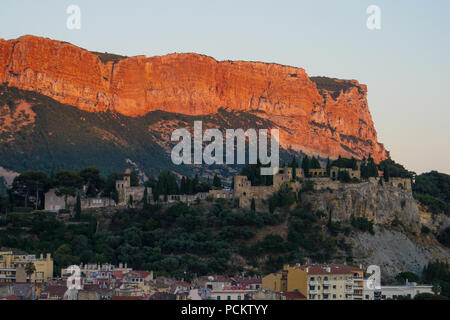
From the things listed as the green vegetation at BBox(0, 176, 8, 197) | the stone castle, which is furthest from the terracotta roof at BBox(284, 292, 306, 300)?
the green vegetation at BBox(0, 176, 8, 197)

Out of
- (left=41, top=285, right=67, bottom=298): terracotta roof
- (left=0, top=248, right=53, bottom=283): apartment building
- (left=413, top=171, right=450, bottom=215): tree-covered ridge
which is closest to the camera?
(left=41, top=285, right=67, bottom=298): terracotta roof

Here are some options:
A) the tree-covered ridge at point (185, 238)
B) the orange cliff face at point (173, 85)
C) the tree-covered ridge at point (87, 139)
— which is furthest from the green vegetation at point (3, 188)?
the tree-covered ridge at point (185, 238)

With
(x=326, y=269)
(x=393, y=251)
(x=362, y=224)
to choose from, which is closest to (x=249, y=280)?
(x=326, y=269)

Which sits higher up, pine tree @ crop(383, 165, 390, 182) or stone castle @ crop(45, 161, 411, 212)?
pine tree @ crop(383, 165, 390, 182)

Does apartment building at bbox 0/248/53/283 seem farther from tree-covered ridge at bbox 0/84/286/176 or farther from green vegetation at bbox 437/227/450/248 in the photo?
tree-covered ridge at bbox 0/84/286/176

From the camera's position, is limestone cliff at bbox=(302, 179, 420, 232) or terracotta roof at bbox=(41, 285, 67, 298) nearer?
terracotta roof at bbox=(41, 285, 67, 298)

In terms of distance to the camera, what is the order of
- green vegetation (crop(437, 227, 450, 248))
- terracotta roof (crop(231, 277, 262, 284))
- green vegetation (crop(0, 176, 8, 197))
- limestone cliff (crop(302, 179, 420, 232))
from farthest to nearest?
green vegetation (crop(0, 176, 8, 197))
green vegetation (crop(437, 227, 450, 248))
limestone cliff (crop(302, 179, 420, 232))
terracotta roof (crop(231, 277, 262, 284))

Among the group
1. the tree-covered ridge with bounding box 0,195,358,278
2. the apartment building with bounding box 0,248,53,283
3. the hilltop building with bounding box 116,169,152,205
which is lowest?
the apartment building with bounding box 0,248,53,283
